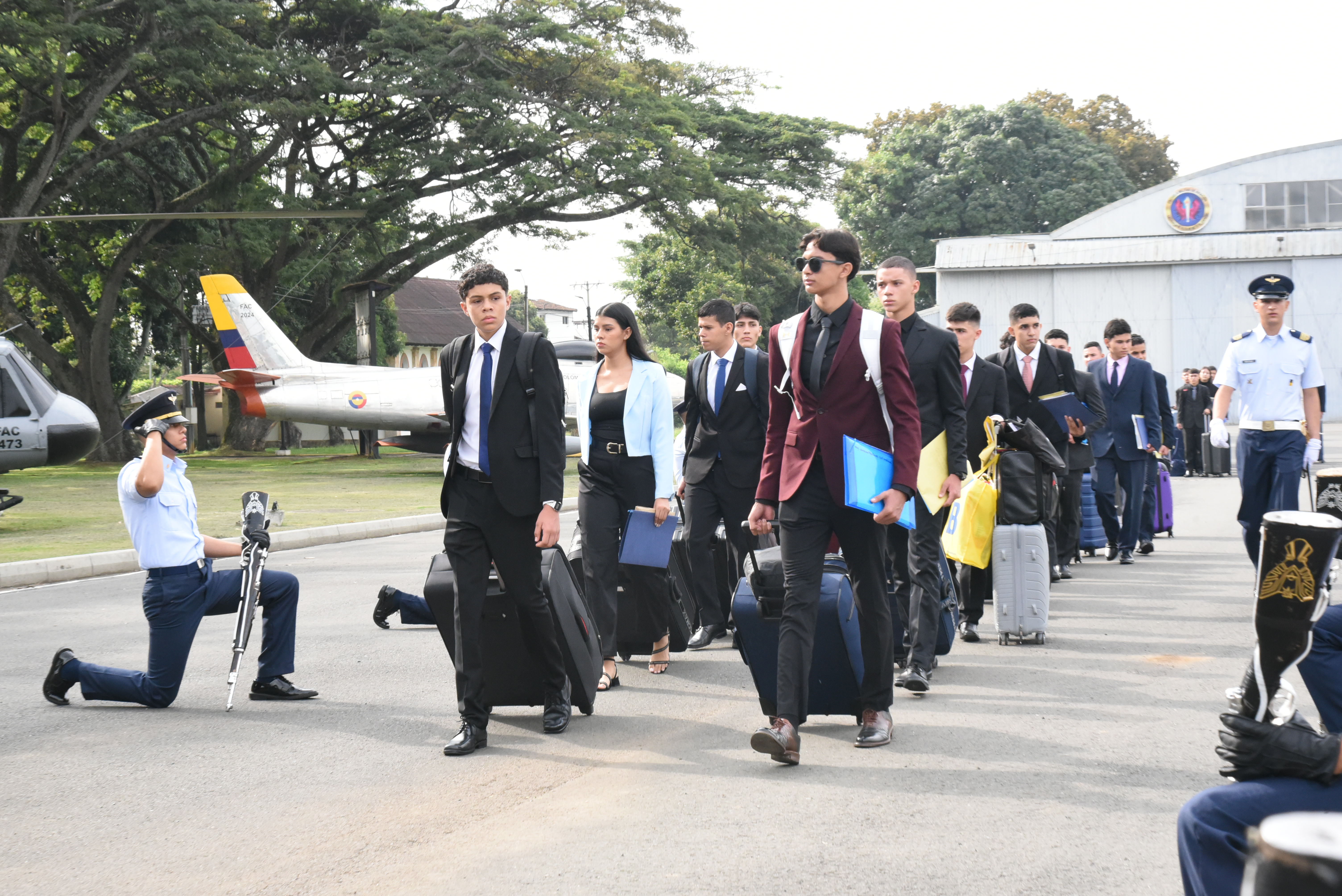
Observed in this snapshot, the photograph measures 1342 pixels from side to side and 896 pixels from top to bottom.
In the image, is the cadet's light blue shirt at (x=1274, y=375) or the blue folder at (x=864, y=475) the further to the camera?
the cadet's light blue shirt at (x=1274, y=375)

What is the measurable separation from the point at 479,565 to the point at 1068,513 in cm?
688

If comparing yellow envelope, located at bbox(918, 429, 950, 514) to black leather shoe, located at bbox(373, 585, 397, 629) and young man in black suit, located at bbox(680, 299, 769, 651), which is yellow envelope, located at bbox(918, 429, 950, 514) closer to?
young man in black suit, located at bbox(680, 299, 769, 651)

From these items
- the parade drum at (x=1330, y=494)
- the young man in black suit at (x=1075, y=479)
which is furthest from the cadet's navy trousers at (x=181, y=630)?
the young man in black suit at (x=1075, y=479)

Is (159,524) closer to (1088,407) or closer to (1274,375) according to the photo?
(1274,375)

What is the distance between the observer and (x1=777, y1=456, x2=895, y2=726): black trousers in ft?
16.9

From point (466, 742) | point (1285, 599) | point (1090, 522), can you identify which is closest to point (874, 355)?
point (466, 742)

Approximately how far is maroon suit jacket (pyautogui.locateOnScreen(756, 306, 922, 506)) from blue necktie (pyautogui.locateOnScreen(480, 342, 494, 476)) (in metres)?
1.24

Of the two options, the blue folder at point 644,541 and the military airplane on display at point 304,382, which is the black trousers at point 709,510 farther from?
the military airplane on display at point 304,382

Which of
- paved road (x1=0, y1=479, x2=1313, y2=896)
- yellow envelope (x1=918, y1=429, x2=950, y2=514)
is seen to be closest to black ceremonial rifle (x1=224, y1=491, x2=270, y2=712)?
paved road (x1=0, y1=479, x2=1313, y2=896)

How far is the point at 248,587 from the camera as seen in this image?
646cm

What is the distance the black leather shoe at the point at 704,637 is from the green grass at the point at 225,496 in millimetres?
1240

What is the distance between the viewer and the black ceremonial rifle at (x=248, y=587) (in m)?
6.45

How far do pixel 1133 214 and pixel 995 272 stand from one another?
25.9 ft

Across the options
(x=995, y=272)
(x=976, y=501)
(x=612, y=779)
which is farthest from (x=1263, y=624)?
(x=995, y=272)
